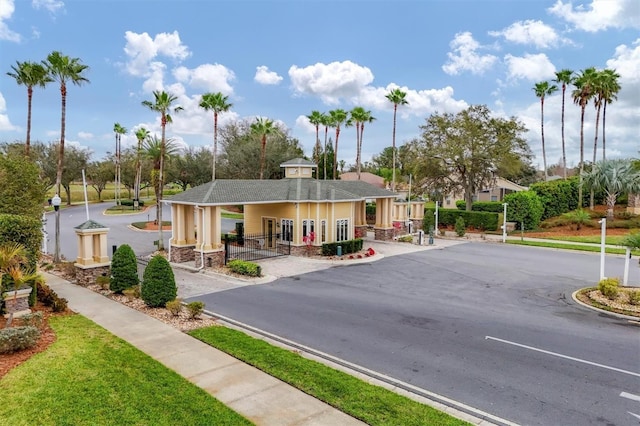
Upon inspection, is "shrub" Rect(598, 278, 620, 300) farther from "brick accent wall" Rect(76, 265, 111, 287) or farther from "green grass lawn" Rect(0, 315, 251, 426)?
"brick accent wall" Rect(76, 265, 111, 287)

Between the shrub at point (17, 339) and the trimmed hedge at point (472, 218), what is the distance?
31227 mm

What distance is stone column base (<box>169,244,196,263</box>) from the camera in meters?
23.5

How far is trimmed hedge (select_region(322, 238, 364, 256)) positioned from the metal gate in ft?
7.85

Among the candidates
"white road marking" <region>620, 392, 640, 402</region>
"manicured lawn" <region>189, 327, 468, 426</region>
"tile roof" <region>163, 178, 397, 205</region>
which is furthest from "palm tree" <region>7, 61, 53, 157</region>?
"white road marking" <region>620, 392, 640, 402</region>

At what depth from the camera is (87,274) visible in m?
17.4

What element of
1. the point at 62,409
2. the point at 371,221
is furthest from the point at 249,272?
the point at 371,221

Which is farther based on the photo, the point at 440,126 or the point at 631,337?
the point at 440,126

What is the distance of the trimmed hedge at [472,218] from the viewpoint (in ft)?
122

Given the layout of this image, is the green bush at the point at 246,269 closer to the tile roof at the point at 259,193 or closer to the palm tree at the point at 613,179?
the tile roof at the point at 259,193

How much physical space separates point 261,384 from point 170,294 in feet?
22.7

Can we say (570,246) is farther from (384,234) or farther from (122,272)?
(122,272)

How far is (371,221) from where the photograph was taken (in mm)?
44188

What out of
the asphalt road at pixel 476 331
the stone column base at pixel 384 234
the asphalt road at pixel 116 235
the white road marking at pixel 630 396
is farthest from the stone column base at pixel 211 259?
the white road marking at pixel 630 396

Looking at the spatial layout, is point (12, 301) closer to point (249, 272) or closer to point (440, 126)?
point (249, 272)
